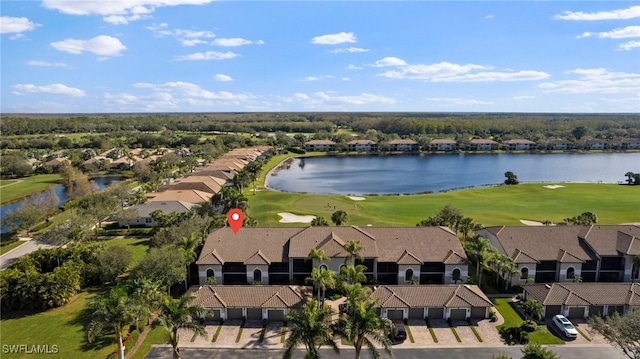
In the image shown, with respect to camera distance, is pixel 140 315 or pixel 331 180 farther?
pixel 331 180

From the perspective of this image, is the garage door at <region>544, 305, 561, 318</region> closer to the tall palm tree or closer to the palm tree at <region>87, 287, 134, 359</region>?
the tall palm tree

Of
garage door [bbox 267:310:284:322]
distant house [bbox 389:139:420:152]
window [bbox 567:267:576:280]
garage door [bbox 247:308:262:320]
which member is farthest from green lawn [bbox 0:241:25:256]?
distant house [bbox 389:139:420:152]

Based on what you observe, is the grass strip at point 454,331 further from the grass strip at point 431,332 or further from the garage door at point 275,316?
the garage door at point 275,316

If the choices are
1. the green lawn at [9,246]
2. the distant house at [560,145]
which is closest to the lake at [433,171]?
the distant house at [560,145]

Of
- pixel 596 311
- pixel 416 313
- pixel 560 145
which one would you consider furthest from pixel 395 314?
pixel 560 145

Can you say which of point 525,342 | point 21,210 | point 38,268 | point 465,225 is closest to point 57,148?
point 21,210

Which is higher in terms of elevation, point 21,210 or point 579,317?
point 21,210

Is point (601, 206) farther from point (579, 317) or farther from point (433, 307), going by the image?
point (433, 307)
